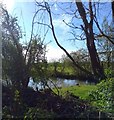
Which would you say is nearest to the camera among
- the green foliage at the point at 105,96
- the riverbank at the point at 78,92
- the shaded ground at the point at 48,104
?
the shaded ground at the point at 48,104

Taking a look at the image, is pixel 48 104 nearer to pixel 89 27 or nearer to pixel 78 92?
pixel 89 27

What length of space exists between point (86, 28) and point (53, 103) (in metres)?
1.09

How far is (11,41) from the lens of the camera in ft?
11.8

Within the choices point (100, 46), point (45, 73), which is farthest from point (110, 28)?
point (45, 73)

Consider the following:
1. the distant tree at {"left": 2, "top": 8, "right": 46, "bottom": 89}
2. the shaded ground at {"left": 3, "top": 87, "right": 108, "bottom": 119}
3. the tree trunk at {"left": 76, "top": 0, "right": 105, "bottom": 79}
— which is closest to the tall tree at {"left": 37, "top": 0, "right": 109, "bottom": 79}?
the tree trunk at {"left": 76, "top": 0, "right": 105, "bottom": 79}

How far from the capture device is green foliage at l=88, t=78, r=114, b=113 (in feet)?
8.92

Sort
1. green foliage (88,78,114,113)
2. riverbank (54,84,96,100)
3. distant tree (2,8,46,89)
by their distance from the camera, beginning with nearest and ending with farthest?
green foliage (88,78,114,113), distant tree (2,8,46,89), riverbank (54,84,96,100)

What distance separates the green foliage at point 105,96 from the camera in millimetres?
2718

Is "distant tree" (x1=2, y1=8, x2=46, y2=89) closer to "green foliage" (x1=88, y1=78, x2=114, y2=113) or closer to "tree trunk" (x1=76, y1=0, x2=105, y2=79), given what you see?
"tree trunk" (x1=76, y1=0, x2=105, y2=79)

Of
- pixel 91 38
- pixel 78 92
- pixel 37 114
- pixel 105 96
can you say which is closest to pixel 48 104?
pixel 37 114

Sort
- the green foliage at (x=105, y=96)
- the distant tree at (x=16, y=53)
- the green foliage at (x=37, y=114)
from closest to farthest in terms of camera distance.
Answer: the green foliage at (x=37, y=114) → the green foliage at (x=105, y=96) → the distant tree at (x=16, y=53)

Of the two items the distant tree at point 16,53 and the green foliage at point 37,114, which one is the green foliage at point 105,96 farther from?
the distant tree at point 16,53

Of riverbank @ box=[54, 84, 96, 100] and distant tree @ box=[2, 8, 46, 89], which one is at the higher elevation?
distant tree @ box=[2, 8, 46, 89]

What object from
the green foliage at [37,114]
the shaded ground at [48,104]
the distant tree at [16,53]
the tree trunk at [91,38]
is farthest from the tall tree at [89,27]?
the green foliage at [37,114]
